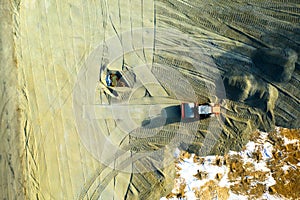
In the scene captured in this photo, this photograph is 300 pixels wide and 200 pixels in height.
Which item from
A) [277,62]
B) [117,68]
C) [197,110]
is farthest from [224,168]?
[117,68]

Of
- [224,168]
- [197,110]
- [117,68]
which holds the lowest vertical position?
[224,168]

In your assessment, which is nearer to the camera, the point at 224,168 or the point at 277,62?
the point at 277,62

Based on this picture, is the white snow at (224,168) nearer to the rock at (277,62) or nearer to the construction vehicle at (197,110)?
the construction vehicle at (197,110)

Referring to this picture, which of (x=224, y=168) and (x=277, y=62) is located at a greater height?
(x=277, y=62)

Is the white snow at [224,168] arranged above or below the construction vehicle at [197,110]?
below

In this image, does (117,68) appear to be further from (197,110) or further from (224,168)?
(224,168)

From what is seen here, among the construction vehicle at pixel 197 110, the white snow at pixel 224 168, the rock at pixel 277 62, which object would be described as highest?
the rock at pixel 277 62

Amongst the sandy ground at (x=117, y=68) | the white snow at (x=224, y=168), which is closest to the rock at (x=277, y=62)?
the sandy ground at (x=117, y=68)

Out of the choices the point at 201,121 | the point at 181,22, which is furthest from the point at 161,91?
the point at 181,22
